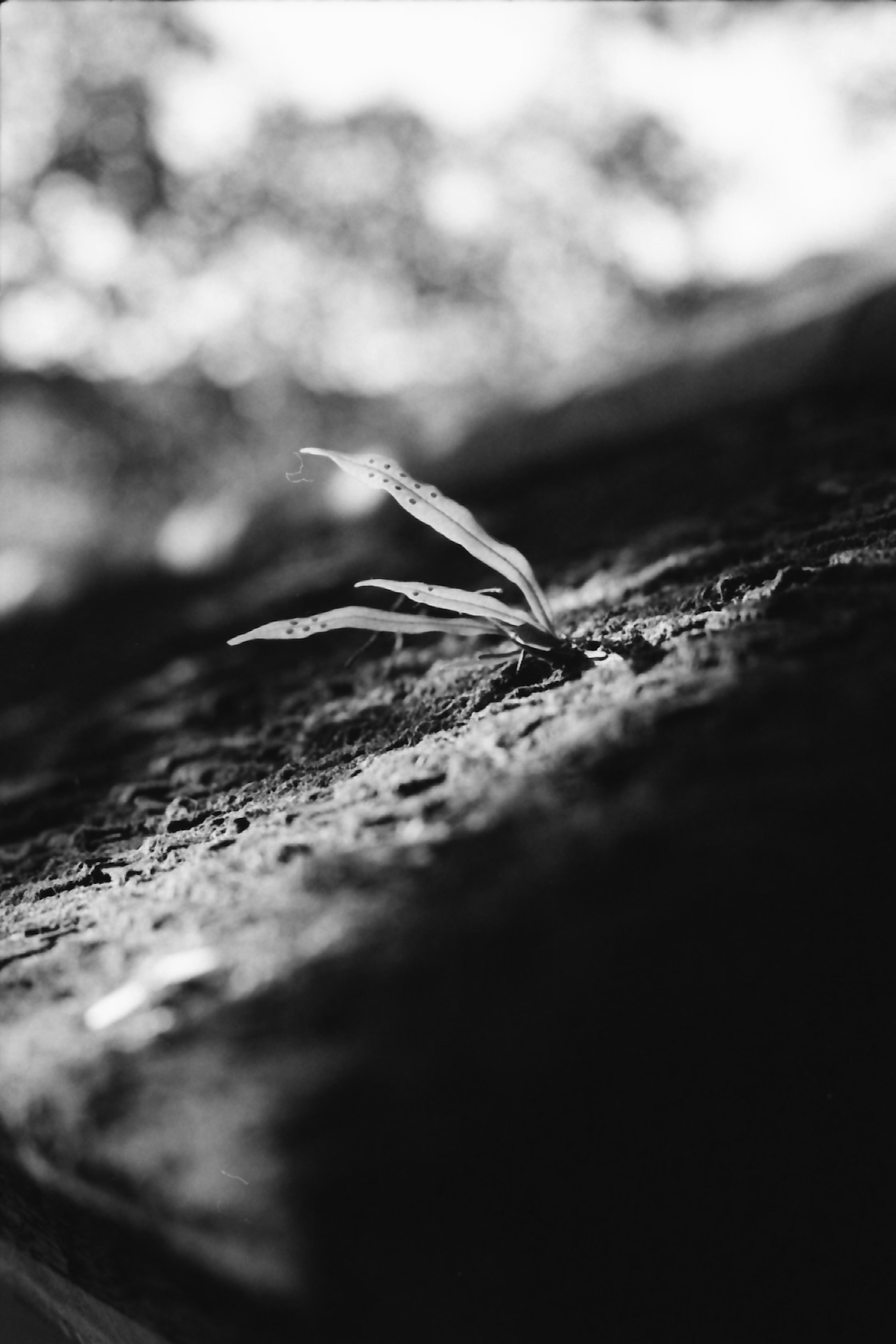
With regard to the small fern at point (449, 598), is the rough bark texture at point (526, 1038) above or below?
below

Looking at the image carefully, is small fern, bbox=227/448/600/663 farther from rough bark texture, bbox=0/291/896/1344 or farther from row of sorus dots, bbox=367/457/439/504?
rough bark texture, bbox=0/291/896/1344

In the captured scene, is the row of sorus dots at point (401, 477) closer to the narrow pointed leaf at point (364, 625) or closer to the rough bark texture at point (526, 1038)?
the narrow pointed leaf at point (364, 625)

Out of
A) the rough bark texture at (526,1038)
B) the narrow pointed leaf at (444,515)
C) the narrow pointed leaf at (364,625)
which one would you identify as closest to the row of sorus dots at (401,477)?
the narrow pointed leaf at (444,515)

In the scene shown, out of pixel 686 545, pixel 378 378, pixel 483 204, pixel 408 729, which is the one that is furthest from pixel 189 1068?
pixel 483 204

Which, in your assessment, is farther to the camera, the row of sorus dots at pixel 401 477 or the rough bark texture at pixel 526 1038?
the row of sorus dots at pixel 401 477

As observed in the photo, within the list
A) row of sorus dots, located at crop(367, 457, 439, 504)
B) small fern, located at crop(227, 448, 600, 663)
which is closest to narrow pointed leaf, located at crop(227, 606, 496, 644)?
small fern, located at crop(227, 448, 600, 663)

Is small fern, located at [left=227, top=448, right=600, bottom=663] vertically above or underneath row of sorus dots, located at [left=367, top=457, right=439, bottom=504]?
underneath

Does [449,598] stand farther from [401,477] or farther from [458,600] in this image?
[401,477]

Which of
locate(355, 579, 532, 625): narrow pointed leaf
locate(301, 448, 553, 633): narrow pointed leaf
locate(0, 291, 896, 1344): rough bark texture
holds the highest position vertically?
locate(301, 448, 553, 633): narrow pointed leaf
